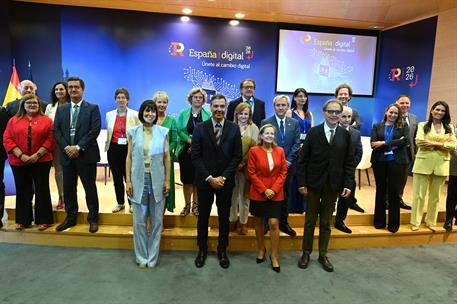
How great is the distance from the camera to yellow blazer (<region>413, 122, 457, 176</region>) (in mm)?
3584

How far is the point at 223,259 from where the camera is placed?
308cm

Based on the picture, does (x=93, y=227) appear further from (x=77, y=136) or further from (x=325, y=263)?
(x=325, y=263)

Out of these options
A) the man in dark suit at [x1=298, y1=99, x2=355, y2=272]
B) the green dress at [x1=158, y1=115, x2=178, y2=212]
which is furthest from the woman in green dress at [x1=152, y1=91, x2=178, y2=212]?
the man in dark suit at [x1=298, y1=99, x2=355, y2=272]

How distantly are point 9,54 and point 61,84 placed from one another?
3.18 meters

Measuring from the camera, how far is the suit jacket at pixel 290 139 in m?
3.35

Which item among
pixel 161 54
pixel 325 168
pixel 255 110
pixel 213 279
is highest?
pixel 161 54

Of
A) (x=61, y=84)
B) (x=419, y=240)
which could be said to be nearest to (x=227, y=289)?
(x=419, y=240)

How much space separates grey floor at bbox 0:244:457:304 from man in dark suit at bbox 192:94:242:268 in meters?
0.63

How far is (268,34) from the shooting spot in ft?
21.7

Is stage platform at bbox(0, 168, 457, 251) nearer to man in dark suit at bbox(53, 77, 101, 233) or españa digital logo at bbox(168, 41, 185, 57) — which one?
man in dark suit at bbox(53, 77, 101, 233)

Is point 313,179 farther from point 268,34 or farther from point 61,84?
point 268,34

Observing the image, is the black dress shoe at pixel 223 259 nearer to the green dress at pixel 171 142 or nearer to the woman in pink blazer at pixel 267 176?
the woman in pink blazer at pixel 267 176

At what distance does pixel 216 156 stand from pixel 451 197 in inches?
122

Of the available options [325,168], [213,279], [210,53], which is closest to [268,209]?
[325,168]
